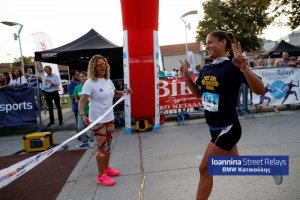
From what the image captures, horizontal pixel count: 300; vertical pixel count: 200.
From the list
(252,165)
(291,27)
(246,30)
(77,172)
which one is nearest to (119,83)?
(77,172)

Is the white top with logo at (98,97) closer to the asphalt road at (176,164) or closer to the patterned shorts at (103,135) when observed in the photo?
the patterned shorts at (103,135)

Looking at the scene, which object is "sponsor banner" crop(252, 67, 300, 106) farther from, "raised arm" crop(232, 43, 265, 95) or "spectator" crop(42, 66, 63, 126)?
"raised arm" crop(232, 43, 265, 95)

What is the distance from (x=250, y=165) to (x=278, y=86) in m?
8.02

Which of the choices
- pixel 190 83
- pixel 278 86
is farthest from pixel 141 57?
pixel 278 86

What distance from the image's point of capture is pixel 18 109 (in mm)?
8695

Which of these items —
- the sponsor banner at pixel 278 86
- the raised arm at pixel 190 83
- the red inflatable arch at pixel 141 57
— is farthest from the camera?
the sponsor banner at pixel 278 86

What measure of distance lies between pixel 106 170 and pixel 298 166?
2.85m

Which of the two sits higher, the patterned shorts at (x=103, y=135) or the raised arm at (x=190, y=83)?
the raised arm at (x=190, y=83)

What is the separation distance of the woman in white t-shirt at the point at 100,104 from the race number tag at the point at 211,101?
178 cm

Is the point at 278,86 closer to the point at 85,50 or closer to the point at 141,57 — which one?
the point at 141,57

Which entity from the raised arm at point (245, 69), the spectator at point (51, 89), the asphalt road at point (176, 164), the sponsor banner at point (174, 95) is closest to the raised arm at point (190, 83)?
the raised arm at point (245, 69)

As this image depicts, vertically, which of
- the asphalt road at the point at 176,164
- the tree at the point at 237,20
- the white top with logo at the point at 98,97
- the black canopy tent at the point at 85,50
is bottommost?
the asphalt road at the point at 176,164

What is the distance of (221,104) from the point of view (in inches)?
101

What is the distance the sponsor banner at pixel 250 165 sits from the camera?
1.93 m
